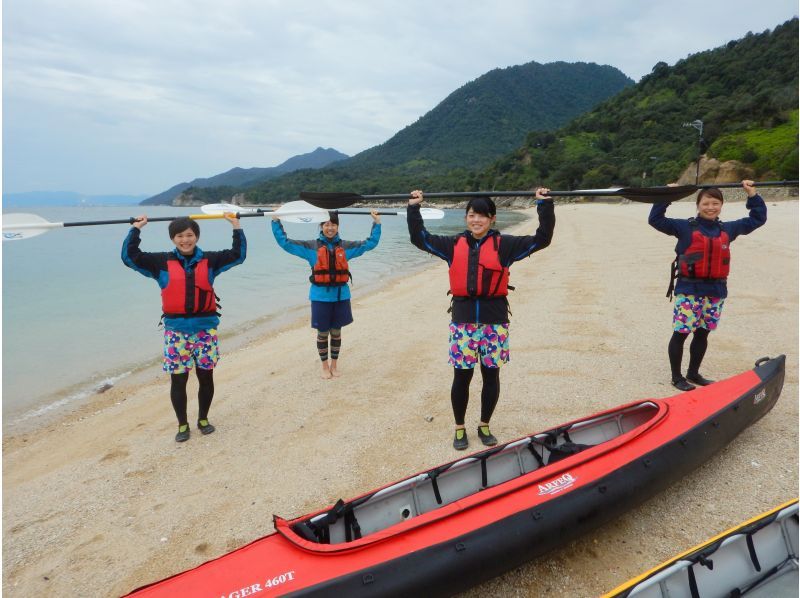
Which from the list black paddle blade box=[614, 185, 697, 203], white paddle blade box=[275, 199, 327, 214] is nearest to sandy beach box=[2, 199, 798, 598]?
black paddle blade box=[614, 185, 697, 203]

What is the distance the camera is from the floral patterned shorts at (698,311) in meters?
3.97

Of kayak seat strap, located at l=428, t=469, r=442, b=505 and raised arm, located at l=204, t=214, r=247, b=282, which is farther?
raised arm, located at l=204, t=214, r=247, b=282

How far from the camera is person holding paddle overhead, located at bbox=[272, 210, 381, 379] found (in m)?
4.77

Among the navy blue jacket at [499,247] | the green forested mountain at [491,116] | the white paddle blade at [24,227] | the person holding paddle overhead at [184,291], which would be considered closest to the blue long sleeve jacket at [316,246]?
the person holding paddle overhead at [184,291]

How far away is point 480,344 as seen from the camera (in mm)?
3258

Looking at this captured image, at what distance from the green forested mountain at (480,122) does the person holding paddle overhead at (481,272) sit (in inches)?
3822

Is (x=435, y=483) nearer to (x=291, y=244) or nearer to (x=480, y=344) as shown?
(x=480, y=344)

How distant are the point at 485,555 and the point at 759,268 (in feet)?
31.5

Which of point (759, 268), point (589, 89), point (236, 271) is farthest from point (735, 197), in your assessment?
point (589, 89)

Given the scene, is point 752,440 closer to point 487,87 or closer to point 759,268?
point 759,268

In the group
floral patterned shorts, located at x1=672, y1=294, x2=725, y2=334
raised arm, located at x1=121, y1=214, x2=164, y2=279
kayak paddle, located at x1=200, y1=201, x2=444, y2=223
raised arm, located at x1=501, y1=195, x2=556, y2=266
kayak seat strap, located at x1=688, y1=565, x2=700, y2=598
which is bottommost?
kayak seat strap, located at x1=688, y1=565, x2=700, y2=598

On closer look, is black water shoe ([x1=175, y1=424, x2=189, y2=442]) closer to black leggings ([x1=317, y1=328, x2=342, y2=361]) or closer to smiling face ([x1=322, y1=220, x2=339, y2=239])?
black leggings ([x1=317, y1=328, x2=342, y2=361])

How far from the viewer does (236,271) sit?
59.2ft

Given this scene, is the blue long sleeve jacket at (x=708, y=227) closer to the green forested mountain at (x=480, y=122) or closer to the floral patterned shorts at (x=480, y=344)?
the floral patterned shorts at (x=480, y=344)
